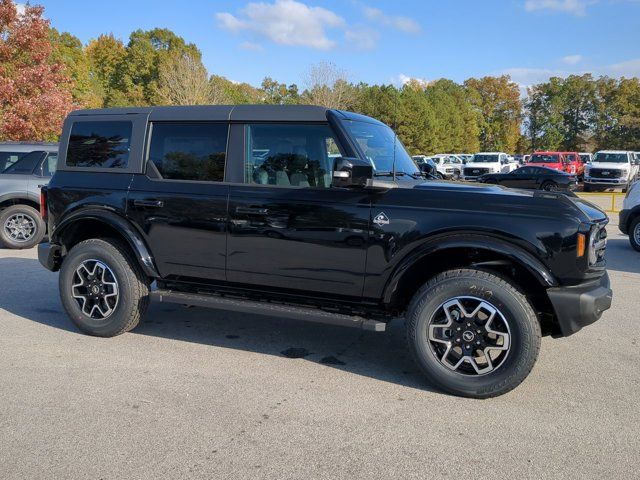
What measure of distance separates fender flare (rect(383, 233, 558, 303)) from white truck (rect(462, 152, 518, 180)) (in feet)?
93.1

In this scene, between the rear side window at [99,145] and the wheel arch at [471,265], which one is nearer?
the wheel arch at [471,265]

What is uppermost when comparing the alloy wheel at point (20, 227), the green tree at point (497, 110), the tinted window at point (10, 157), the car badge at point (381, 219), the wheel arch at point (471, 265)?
the green tree at point (497, 110)

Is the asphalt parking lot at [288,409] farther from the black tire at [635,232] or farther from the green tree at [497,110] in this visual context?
the green tree at [497,110]

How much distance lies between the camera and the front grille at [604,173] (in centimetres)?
2867

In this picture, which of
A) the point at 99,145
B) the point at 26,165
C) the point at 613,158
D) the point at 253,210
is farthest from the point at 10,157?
the point at 613,158

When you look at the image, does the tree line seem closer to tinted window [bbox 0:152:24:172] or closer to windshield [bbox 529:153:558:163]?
tinted window [bbox 0:152:24:172]

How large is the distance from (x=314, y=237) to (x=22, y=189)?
7.60 metres

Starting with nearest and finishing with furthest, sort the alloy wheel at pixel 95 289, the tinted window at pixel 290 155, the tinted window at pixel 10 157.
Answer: the tinted window at pixel 290 155 → the alloy wheel at pixel 95 289 → the tinted window at pixel 10 157

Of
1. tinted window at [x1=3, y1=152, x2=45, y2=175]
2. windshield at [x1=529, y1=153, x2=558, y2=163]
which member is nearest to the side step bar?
tinted window at [x1=3, y1=152, x2=45, y2=175]

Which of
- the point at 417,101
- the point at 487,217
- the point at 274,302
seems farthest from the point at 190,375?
the point at 417,101

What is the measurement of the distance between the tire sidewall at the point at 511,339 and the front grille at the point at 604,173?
94.9 ft

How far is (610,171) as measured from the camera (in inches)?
1136

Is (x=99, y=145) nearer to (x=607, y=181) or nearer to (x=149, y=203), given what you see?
(x=149, y=203)

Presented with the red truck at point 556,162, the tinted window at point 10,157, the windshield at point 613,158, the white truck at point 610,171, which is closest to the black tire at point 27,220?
the tinted window at point 10,157
